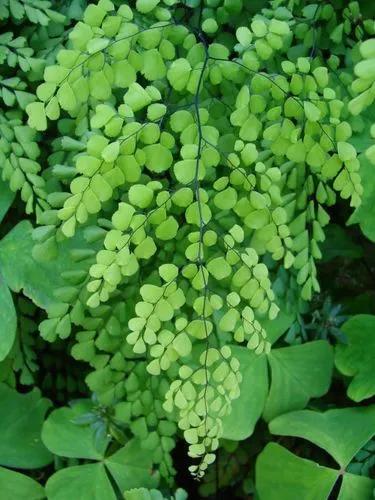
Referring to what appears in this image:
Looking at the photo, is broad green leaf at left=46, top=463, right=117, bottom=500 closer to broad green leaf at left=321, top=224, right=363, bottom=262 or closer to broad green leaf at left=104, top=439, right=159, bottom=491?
broad green leaf at left=104, top=439, right=159, bottom=491

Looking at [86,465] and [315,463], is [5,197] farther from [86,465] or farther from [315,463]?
[315,463]

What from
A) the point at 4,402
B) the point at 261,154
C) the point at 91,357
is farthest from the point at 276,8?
the point at 4,402

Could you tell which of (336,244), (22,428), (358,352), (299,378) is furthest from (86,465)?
(336,244)

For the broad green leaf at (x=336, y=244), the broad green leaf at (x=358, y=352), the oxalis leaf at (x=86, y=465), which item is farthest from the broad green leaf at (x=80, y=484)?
the broad green leaf at (x=336, y=244)

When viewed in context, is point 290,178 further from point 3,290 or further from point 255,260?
point 3,290

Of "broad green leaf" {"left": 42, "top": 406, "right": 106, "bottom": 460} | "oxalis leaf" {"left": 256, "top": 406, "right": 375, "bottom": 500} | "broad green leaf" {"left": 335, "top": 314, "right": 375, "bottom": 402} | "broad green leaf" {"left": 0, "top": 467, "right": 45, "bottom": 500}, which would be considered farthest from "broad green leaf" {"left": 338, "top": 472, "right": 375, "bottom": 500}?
"broad green leaf" {"left": 0, "top": 467, "right": 45, "bottom": 500}
